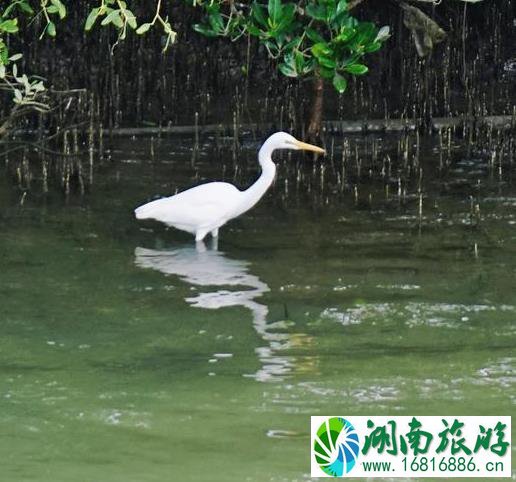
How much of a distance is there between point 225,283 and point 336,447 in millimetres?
3316

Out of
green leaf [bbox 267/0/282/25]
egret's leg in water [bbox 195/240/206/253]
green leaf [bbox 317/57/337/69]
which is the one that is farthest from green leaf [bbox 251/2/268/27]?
egret's leg in water [bbox 195/240/206/253]

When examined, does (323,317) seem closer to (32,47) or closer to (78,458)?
(78,458)

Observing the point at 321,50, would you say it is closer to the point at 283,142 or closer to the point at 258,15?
the point at 258,15

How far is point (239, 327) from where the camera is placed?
829 centimetres

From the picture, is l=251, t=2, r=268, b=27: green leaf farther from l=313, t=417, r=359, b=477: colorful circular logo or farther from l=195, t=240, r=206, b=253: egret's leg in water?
l=313, t=417, r=359, b=477: colorful circular logo

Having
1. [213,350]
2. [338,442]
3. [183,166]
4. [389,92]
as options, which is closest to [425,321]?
[213,350]

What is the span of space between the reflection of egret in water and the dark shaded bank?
4537 mm

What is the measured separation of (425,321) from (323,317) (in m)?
0.52

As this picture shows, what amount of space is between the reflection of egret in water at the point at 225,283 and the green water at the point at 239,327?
18mm

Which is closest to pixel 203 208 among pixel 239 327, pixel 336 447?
pixel 239 327

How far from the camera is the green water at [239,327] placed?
6414 mm

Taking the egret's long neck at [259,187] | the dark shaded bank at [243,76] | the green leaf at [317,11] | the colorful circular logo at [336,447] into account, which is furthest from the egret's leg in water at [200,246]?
the colorful circular logo at [336,447]

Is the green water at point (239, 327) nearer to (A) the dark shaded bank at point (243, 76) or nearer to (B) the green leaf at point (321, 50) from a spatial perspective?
(B) the green leaf at point (321, 50)

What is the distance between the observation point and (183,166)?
1335cm
